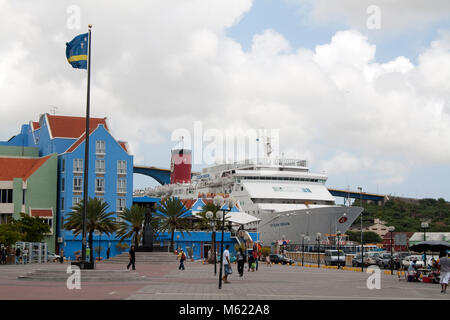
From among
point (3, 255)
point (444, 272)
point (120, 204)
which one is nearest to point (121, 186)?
point (120, 204)

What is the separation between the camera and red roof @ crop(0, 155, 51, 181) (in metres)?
72.4

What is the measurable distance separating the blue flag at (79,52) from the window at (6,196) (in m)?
43.0

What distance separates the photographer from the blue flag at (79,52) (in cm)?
3016

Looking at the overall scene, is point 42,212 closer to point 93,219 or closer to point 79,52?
point 93,219

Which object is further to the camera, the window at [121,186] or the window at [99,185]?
the window at [121,186]

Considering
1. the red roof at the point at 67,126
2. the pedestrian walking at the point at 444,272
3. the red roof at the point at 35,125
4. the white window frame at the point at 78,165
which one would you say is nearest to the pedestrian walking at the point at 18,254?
the white window frame at the point at 78,165

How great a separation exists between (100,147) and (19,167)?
1003cm

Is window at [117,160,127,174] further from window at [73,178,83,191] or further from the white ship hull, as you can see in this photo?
the white ship hull

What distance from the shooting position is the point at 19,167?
7488cm

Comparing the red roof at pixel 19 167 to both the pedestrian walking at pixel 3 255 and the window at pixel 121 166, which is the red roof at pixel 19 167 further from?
the pedestrian walking at pixel 3 255
